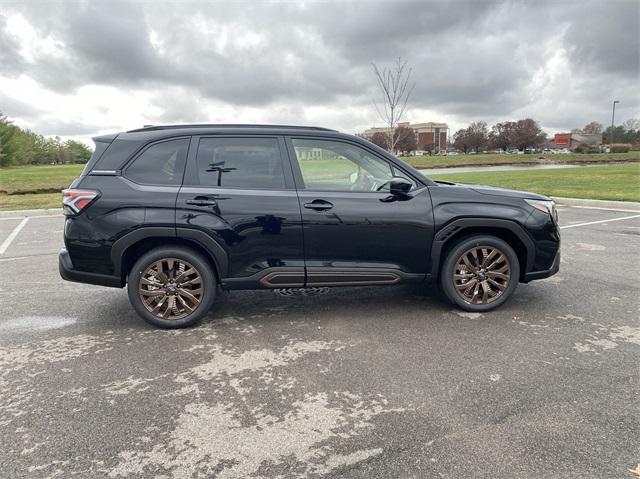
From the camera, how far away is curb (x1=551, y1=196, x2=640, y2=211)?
11.7 m

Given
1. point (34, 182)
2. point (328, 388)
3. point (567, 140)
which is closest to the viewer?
point (328, 388)

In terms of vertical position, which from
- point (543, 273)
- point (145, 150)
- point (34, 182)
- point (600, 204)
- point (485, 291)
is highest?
point (145, 150)

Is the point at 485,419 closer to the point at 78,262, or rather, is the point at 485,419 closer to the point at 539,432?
the point at 539,432

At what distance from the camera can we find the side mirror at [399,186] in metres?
4.01

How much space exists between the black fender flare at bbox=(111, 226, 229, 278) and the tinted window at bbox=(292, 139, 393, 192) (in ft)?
3.39

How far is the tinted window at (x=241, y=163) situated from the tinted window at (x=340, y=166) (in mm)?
238

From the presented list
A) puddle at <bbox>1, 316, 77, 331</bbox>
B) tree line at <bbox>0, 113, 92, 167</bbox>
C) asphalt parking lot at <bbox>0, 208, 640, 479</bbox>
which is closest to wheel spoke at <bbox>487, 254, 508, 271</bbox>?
asphalt parking lot at <bbox>0, 208, 640, 479</bbox>

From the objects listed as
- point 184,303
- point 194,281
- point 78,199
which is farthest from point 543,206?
point 78,199

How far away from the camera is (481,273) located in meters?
4.30

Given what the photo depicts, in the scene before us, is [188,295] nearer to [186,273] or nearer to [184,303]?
[184,303]

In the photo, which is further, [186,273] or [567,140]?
[567,140]

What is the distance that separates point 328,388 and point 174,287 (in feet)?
5.85

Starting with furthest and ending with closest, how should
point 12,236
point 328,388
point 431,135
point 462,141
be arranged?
1. point 431,135
2. point 462,141
3. point 12,236
4. point 328,388

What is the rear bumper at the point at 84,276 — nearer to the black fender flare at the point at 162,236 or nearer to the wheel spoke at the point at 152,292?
the black fender flare at the point at 162,236
